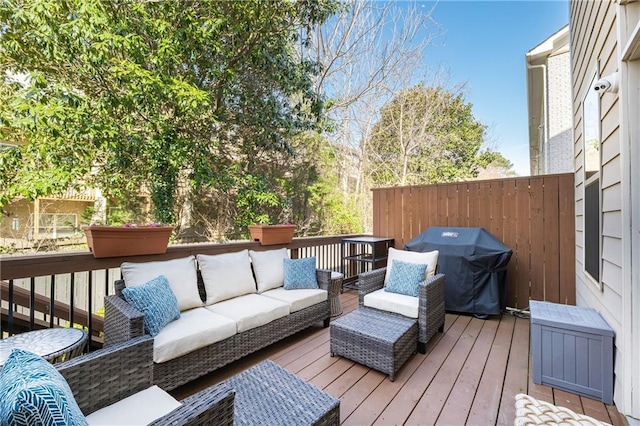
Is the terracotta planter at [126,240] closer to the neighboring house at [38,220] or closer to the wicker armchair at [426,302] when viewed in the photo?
the wicker armchair at [426,302]

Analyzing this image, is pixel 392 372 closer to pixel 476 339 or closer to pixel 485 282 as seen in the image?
pixel 476 339

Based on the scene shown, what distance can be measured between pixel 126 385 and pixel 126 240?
138cm

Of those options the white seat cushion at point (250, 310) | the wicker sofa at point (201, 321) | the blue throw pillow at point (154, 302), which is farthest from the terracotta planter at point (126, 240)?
the white seat cushion at point (250, 310)

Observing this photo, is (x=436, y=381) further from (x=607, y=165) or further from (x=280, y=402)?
(x=607, y=165)

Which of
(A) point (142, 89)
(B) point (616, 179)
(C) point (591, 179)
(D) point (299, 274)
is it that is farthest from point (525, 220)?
(A) point (142, 89)

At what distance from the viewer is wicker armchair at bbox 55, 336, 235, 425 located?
1079 millimetres

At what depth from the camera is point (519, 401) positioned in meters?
1.95

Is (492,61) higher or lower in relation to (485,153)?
higher

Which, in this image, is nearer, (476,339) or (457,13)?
(476,339)

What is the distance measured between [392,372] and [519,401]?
0.85 meters

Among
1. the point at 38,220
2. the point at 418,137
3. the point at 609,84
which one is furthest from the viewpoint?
the point at 418,137

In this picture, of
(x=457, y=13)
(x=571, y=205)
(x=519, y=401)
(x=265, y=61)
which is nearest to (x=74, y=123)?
(x=265, y=61)

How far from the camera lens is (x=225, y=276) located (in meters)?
2.92

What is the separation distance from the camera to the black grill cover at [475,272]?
3.61 metres
